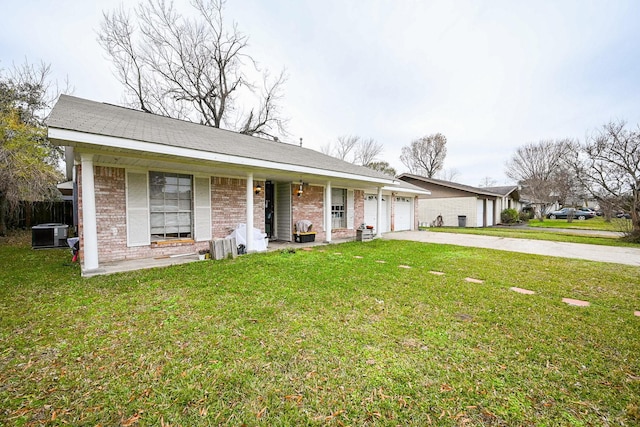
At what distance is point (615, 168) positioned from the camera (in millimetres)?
11648

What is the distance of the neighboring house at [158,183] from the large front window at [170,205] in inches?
0.9

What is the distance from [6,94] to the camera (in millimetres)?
10391

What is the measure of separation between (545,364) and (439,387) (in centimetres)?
113

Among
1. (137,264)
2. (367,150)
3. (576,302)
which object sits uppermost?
(367,150)

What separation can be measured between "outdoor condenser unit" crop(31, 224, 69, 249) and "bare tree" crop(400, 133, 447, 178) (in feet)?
107

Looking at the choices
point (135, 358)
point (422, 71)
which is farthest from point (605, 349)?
point (422, 71)

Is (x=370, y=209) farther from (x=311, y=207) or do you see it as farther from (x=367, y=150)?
(x=367, y=150)

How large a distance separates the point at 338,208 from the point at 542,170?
101 feet

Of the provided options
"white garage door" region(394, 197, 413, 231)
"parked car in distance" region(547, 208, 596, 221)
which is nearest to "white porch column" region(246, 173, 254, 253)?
"white garage door" region(394, 197, 413, 231)

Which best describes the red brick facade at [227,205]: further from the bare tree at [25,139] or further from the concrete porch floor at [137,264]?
the bare tree at [25,139]

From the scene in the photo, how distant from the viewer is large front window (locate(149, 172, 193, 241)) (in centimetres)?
693

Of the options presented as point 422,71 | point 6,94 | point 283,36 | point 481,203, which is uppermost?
point 283,36

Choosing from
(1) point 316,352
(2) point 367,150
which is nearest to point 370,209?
(1) point 316,352

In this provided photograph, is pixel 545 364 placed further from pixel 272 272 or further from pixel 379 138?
pixel 379 138
